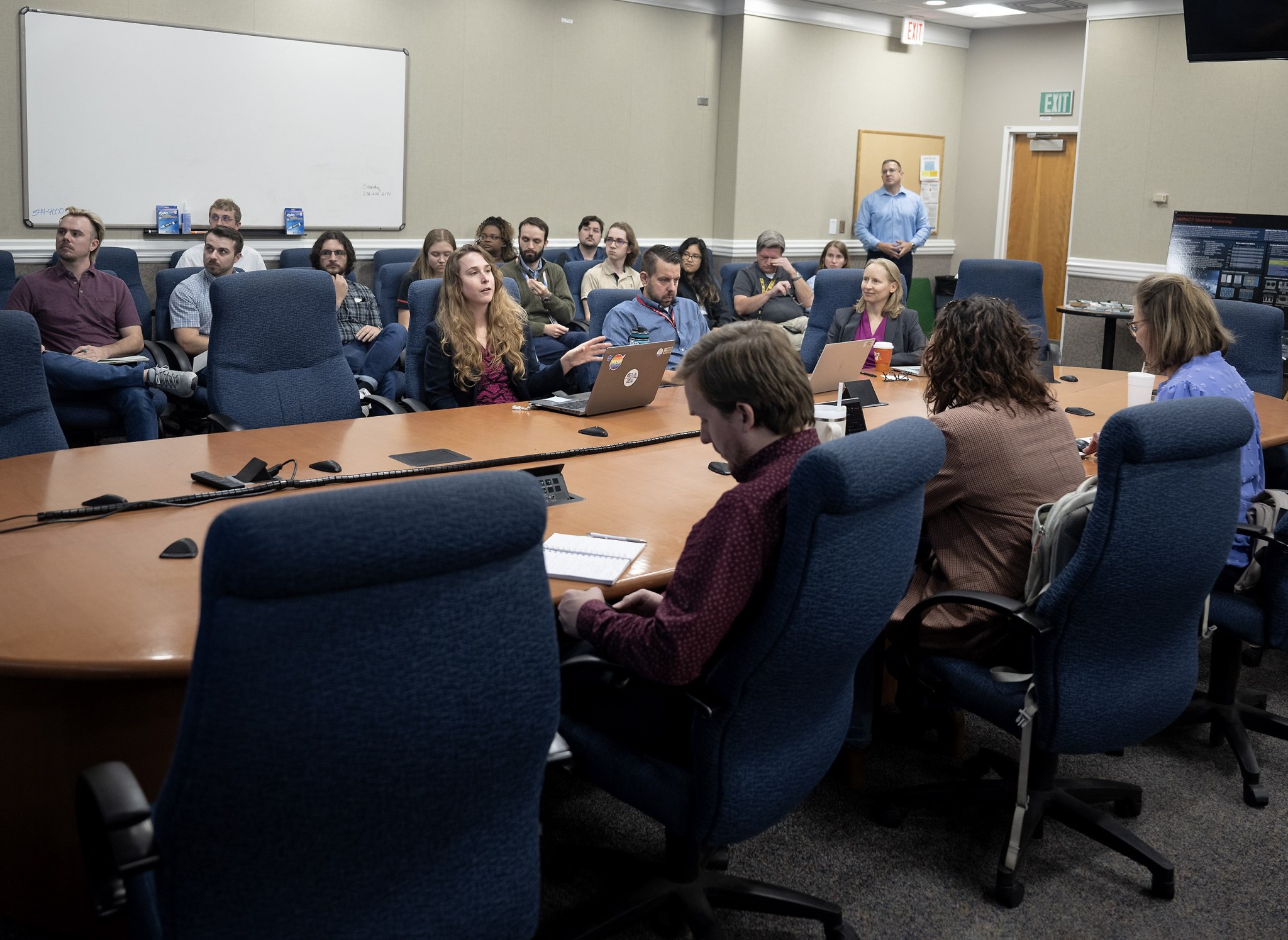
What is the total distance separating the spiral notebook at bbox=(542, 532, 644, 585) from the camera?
2320 millimetres

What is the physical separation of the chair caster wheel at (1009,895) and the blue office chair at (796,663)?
0.65 m

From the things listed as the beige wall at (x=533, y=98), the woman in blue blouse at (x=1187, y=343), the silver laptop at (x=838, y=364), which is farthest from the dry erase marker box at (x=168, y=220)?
the woman in blue blouse at (x=1187, y=343)

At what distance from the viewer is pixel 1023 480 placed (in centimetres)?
263

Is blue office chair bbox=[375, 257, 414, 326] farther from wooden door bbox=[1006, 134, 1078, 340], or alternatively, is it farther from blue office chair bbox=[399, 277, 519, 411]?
wooden door bbox=[1006, 134, 1078, 340]

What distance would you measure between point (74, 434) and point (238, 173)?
2.77 meters

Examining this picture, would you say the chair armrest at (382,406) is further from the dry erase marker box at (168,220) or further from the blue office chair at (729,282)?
the blue office chair at (729,282)

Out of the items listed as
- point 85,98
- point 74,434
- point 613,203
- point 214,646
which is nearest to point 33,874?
point 214,646

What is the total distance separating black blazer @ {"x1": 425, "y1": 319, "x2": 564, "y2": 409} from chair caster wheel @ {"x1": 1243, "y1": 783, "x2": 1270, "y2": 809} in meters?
2.52

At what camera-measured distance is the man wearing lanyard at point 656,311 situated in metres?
4.91

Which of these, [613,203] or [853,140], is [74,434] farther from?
[853,140]

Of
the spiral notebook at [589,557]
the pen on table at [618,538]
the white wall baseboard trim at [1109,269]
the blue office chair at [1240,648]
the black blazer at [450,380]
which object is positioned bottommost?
the blue office chair at [1240,648]

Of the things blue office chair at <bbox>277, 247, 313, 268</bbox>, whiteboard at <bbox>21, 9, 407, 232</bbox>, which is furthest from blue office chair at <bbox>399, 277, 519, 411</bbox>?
whiteboard at <bbox>21, 9, 407, 232</bbox>

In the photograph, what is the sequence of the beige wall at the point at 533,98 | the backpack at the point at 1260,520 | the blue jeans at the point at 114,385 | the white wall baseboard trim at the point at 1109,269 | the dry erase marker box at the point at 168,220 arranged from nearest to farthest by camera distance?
the backpack at the point at 1260,520 → the blue jeans at the point at 114,385 → the dry erase marker box at the point at 168,220 → the beige wall at the point at 533,98 → the white wall baseboard trim at the point at 1109,269

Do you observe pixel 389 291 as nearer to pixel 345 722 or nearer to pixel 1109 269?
pixel 1109 269
